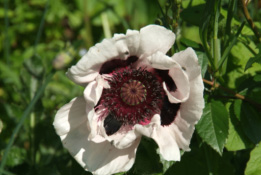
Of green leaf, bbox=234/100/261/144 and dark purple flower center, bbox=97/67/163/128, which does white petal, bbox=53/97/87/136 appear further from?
green leaf, bbox=234/100/261/144

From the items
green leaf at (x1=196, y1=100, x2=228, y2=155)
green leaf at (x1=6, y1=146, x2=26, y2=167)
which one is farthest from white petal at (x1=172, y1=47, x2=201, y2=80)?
green leaf at (x1=6, y1=146, x2=26, y2=167)

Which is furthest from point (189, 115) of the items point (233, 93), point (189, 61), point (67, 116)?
point (67, 116)

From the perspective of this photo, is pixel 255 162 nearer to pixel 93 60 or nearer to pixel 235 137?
pixel 235 137

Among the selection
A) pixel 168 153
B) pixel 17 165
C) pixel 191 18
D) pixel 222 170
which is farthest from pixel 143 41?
pixel 17 165

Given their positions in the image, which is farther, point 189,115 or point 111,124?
point 111,124

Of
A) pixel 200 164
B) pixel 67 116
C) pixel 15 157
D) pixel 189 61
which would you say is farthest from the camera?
pixel 15 157

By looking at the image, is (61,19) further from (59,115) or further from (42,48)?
(59,115)
